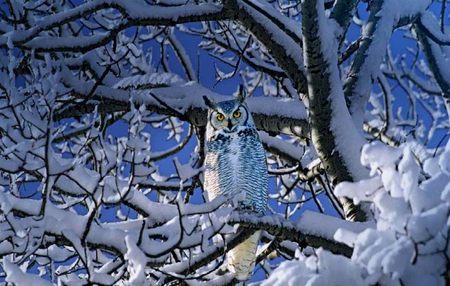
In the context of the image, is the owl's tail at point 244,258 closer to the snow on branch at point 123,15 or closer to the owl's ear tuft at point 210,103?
the owl's ear tuft at point 210,103

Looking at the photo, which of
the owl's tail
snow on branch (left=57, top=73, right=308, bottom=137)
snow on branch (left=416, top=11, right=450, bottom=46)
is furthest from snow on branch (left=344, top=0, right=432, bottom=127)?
the owl's tail

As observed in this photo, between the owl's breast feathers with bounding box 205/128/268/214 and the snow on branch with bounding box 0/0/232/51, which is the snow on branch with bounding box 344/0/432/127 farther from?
the snow on branch with bounding box 0/0/232/51

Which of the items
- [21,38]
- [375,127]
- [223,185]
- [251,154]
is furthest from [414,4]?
[21,38]

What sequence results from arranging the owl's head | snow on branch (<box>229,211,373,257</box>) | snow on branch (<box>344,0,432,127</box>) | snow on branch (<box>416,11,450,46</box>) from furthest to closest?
snow on branch (<box>416,11,450,46</box>) < the owl's head < snow on branch (<box>344,0,432,127</box>) < snow on branch (<box>229,211,373,257</box>)

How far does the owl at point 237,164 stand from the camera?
370cm

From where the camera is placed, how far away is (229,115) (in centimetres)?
401

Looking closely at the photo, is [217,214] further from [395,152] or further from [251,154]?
[395,152]

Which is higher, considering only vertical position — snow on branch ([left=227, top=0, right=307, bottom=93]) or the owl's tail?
snow on branch ([left=227, top=0, right=307, bottom=93])

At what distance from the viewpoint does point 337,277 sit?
1.38 metres

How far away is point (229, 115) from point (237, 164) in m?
0.42

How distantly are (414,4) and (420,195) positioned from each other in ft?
12.3

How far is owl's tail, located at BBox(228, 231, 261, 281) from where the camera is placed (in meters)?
3.62

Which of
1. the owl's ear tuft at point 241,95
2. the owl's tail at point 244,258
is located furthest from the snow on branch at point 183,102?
the owl's tail at point 244,258

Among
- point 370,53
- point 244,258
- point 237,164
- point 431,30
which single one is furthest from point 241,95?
point 431,30
